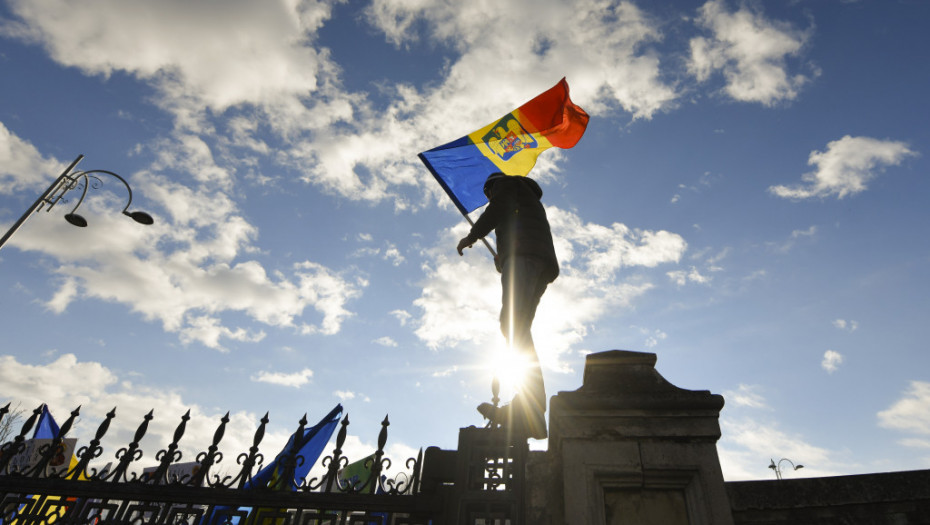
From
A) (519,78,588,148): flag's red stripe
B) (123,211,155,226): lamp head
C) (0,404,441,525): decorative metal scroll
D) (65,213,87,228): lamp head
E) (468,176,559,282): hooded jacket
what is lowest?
(0,404,441,525): decorative metal scroll

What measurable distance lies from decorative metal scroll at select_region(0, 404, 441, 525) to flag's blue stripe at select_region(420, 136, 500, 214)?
4.26m

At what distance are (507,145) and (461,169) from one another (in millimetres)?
1043

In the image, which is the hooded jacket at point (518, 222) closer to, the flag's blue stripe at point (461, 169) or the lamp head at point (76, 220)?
the flag's blue stripe at point (461, 169)

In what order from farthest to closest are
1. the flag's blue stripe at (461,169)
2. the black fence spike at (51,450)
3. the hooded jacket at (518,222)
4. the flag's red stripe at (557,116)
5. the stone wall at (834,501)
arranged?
the flag's red stripe at (557,116) < the flag's blue stripe at (461,169) < the hooded jacket at (518,222) < the black fence spike at (51,450) < the stone wall at (834,501)

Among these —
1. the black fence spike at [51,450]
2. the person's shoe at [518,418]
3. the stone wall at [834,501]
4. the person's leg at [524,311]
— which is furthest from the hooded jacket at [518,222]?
the black fence spike at [51,450]

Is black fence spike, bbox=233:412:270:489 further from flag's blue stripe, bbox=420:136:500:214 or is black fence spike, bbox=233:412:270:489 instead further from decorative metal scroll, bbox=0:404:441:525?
flag's blue stripe, bbox=420:136:500:214

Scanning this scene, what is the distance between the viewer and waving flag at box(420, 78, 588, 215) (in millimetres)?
7426

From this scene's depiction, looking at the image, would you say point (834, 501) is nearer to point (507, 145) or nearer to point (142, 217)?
point (507, 145)

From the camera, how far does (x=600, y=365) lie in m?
3.39

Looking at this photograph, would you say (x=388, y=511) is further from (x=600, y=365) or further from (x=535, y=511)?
(x=600, y=365)

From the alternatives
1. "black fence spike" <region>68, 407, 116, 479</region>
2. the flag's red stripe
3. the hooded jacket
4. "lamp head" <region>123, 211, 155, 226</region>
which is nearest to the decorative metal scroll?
"black fence spike" <region>68, 407, 116, 479</region>

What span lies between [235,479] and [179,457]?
73cm

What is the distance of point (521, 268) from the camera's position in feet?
14.4

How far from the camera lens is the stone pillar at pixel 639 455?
285cm
